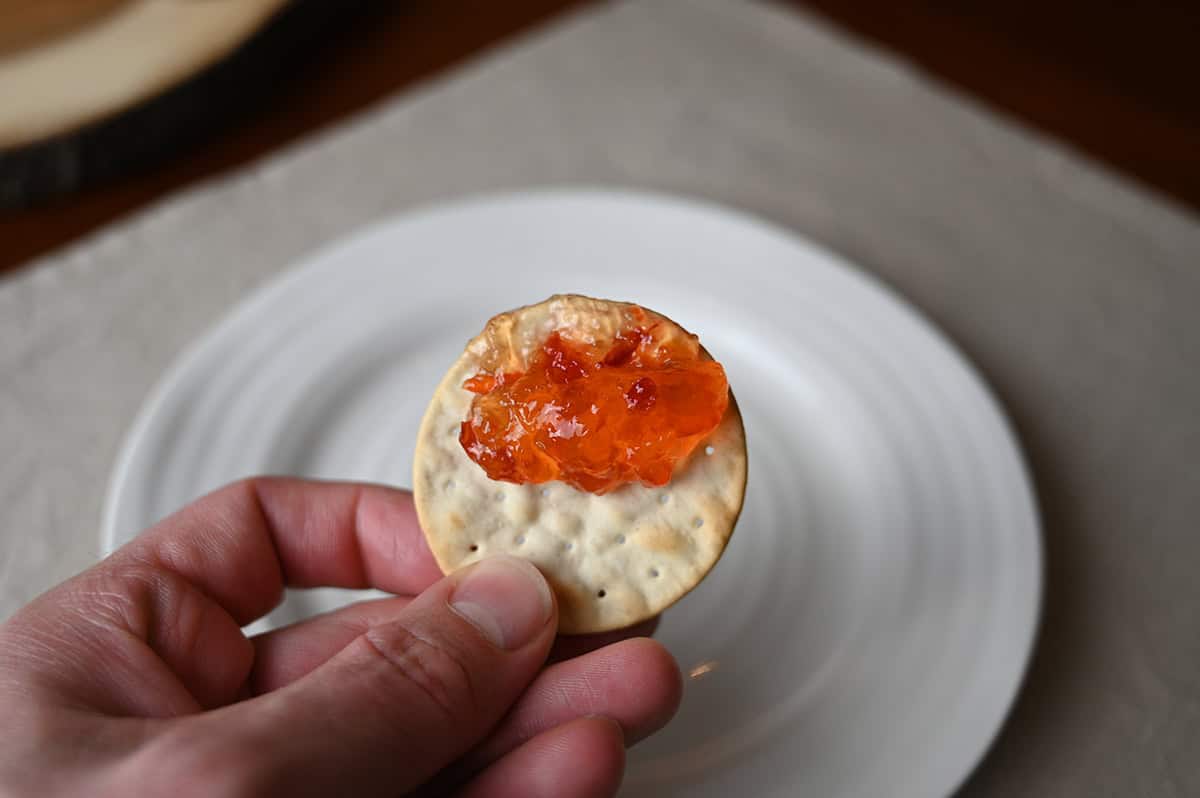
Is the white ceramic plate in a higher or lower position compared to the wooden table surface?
lower

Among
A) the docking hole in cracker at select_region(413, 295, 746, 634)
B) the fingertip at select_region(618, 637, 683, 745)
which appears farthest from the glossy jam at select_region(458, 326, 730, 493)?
the fingertip at select_region(618, 637, 683, 745)

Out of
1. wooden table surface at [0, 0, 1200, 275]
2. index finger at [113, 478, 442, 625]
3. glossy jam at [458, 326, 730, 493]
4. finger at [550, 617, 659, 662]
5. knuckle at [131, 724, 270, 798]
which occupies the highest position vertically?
wooden table surface at [0, 0, 1200, 275]

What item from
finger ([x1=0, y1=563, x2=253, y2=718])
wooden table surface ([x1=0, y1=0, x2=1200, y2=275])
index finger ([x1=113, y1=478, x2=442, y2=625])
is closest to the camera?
finger ([x1=0, y1=563, x2=253, y2=718])

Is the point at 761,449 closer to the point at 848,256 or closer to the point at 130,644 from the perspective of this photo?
the point at 848,256

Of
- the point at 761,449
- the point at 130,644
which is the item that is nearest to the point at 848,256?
the point at 761,449

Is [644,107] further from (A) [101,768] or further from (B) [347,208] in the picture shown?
(A) [101,768]

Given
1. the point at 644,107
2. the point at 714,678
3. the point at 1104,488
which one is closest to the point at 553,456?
the point at 714,678

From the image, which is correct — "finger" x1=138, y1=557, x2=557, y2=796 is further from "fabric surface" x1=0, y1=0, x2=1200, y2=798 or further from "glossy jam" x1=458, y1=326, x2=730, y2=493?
"fabric surface" x1=0, y1=0, x2=1200, y2=798
